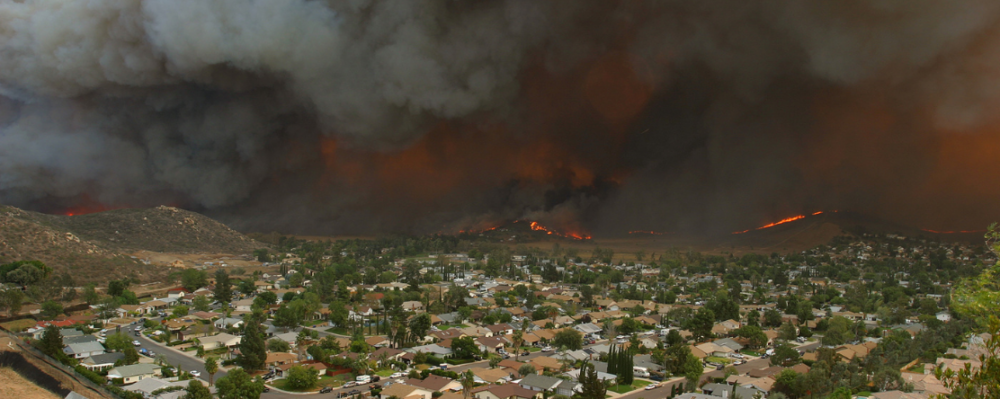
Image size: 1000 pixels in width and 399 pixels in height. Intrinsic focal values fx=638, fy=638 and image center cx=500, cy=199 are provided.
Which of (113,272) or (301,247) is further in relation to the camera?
(301,247)

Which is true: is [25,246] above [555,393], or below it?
above

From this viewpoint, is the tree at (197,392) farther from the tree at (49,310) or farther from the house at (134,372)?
the tree at (49,310)

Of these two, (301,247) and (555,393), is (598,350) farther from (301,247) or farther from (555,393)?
(301,247)

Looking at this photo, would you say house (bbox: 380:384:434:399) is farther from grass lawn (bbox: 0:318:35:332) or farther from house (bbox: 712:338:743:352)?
grass lawn (bbox: 0:318:35:332)

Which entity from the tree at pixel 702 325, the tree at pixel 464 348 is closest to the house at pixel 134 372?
the tree at pixel 464 348

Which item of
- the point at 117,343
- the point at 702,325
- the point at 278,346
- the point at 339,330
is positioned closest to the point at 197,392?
the point at 278,346

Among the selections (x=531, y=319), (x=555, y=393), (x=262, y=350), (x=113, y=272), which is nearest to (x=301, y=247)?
(x=113, y=272)

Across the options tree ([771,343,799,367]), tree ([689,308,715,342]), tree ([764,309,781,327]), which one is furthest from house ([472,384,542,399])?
tree ([764,309,781,327])
